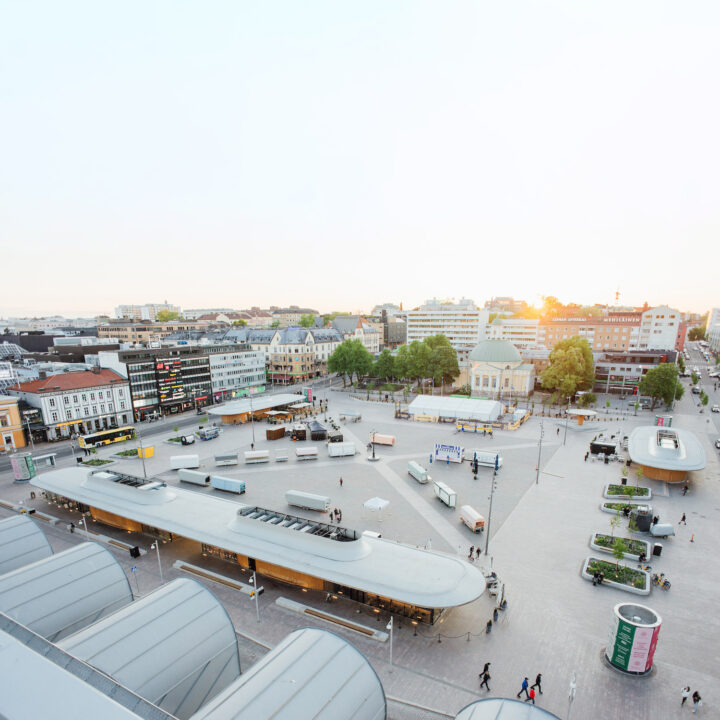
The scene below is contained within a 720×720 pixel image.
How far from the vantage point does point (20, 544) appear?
23.6m

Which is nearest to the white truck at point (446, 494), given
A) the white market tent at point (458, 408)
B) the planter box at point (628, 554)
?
the planter box at point (628, 554)

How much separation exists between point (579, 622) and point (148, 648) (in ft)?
67.7

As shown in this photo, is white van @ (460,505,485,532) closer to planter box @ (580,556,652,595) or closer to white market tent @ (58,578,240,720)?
planter box @ (580,556,652,595)

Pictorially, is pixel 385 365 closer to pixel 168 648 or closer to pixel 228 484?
pixel 228 484

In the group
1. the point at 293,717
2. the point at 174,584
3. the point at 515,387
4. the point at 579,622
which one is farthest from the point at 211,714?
the point at 515,387

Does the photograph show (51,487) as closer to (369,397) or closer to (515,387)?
(369,397)

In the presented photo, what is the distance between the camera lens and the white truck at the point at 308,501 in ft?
107

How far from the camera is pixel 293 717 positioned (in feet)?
38.1

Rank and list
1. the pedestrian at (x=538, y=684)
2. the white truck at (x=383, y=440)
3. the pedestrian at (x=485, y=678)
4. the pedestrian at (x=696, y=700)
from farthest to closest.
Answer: the white truck at (x=383, y=440) < the pedestrian at (x=485, y=678) < the pedestrian at (x=538, y=684) < the pedestrian at (x=696, y=700)

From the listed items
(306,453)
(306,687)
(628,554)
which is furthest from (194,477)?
(628,554)

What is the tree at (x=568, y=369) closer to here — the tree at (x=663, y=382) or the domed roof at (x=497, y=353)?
the domed roof at (x=497, y=353)

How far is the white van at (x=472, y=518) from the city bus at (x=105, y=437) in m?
46.5

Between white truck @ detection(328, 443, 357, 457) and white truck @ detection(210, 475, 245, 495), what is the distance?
1228 cm

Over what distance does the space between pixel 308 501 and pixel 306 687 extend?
20743 mm
